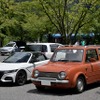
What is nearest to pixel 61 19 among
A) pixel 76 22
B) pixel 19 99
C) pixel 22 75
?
pixel 76 22

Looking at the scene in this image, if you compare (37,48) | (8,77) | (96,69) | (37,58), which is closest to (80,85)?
(96,69)

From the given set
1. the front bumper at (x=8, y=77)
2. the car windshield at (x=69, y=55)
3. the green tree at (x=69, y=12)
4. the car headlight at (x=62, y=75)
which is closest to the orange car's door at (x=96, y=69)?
the car windshield at (x=69, y=55)

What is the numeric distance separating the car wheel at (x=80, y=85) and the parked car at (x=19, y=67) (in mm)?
2816

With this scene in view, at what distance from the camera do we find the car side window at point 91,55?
1106 cm

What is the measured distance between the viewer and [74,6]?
2275cm

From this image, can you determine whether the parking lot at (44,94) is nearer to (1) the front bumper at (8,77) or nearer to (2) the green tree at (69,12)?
(1) the front bumper at (8,77)

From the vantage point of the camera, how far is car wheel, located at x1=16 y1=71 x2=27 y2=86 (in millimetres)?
12125

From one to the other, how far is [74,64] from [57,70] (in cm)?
80

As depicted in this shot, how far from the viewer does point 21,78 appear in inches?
486

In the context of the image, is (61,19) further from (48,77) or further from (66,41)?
(48,77)

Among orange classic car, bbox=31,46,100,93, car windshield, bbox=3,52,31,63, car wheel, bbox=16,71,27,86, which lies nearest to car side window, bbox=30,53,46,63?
car windshield, bbox=3,52,31,63

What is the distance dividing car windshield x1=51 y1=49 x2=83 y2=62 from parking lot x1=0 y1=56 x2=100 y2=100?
3.62 feet

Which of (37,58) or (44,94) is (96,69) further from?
(37,58)

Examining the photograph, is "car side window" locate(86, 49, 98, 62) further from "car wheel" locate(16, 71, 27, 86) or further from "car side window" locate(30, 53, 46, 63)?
"car side window" locate(30, 53, 46, 63)
